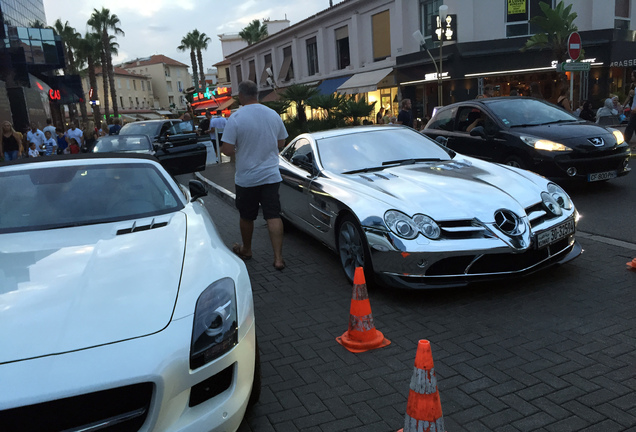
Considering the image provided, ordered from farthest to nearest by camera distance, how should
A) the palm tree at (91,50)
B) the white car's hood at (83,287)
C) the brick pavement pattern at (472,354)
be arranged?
the palm tree at (91,50), the brick pavement pattern at (472,354), the white car's hood at (83,287)

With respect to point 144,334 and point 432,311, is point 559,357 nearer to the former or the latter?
point 432,311

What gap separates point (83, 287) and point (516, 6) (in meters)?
23.9

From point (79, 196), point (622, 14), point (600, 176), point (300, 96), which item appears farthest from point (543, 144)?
point (622, 14)

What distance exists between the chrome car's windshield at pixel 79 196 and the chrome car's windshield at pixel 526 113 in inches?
241

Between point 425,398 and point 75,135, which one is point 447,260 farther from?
point 75,135

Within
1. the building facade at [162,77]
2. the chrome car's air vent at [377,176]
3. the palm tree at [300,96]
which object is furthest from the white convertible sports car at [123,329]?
the building facade at [162,77]

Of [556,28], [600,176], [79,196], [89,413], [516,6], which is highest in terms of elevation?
[516,6]

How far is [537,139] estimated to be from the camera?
25.3 ft

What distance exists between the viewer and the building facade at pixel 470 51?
2200 cm

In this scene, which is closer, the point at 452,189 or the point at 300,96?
the point at 452,189

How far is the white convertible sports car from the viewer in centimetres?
194

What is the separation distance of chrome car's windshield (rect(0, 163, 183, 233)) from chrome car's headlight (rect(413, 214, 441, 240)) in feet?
5.98

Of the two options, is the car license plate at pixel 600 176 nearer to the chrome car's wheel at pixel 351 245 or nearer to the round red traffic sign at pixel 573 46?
the chrome car's wheel at pixel 351 245

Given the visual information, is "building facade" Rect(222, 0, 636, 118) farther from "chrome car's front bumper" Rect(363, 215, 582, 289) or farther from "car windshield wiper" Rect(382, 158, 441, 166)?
"chrome car's front bumper" Rect(363, 215, 582, 289)
